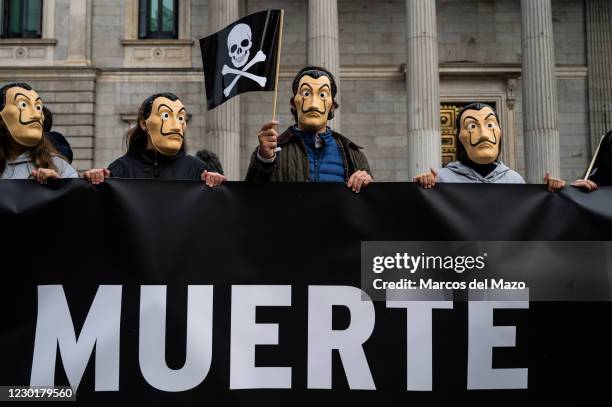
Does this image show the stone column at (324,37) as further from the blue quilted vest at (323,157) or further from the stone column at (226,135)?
the blue quilted vest at (323,157)

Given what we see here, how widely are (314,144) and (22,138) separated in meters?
1.87

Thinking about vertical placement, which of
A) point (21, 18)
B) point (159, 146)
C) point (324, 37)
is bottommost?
point (159, 146)

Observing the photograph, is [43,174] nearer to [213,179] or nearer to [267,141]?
[213,179]

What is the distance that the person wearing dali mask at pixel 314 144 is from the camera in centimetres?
493

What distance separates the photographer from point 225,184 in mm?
4324

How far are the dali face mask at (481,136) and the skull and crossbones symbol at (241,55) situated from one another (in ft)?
4.49

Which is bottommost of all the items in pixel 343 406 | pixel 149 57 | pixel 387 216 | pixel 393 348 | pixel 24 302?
pixel 343 406

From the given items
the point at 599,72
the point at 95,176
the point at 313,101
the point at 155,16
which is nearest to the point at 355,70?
the point at 155,16

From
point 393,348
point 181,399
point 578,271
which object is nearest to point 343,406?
point 393,348

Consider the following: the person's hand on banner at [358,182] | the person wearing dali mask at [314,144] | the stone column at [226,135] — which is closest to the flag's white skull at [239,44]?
the person wearing dali mask at [314,144]

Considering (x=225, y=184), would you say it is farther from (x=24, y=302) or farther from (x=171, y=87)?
(x=171, y=87)

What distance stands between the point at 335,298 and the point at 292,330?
30 cm

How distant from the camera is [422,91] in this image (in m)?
20.0

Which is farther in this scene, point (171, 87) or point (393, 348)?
point (171, 87)
